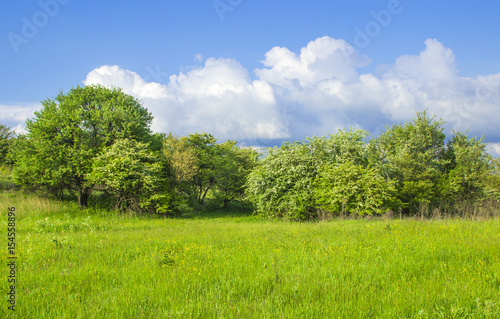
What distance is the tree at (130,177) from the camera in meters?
22.2

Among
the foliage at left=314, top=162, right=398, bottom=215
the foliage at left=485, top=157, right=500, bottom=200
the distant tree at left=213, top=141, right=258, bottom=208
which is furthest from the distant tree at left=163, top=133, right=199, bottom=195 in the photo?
the foliage at left=485, top=157, right=500, bottom=200

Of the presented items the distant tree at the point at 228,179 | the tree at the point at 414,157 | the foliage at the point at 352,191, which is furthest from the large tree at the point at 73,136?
the tree at the point at 414,157

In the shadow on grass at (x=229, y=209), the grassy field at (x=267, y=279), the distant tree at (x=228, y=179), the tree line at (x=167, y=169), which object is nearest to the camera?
the grassy field at (x=267, y=279)

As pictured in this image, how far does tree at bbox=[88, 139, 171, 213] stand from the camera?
2222 cm

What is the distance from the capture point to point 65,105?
954 inches

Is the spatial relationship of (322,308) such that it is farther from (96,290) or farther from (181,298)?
(96,290)

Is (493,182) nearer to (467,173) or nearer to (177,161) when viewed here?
(467,173)

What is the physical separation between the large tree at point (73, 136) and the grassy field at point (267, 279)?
16.0m

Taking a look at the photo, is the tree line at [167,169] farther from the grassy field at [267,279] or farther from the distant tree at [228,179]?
the grassy field at [267,279]

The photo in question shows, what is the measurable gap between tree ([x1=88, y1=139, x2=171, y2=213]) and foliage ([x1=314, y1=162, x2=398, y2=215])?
13151 mm

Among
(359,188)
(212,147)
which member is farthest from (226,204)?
(359,188)

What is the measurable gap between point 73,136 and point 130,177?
607cm

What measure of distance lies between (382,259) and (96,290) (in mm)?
6246

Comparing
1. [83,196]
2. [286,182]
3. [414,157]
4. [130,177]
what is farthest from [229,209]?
[414,157]
